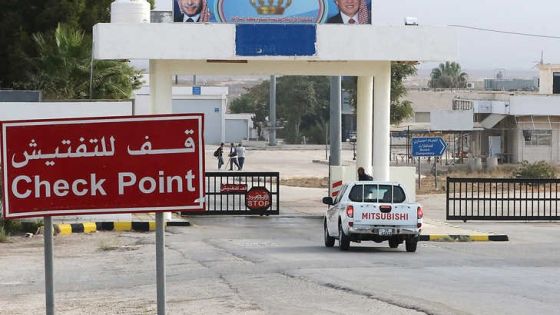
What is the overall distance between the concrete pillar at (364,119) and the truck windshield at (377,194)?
11342 millimetres

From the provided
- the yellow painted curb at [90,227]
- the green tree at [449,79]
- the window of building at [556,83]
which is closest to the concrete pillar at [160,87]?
the yellow painted curb at [90,227]

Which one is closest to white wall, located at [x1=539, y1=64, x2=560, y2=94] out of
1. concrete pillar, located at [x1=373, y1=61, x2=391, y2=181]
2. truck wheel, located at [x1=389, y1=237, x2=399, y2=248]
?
concrete pillar, located at [x1=373, y1=61, x2=391, y2=181]

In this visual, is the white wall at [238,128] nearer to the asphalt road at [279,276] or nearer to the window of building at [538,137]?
the window of building at [538,137]

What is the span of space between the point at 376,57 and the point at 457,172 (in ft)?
102

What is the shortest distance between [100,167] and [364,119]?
26.3m

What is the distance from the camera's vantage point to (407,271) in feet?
57.4

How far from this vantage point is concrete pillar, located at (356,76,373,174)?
34094 millimetres

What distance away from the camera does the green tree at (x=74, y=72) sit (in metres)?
34.8

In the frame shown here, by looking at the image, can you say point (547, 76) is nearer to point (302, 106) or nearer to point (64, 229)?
point (302, 106)

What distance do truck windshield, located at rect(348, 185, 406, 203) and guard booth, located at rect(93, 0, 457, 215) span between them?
746cm

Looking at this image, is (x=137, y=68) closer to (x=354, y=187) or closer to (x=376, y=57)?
(x=376, y=57)

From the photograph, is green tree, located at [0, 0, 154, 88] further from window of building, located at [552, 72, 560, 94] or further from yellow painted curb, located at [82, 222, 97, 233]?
window of building, located at [552, 72, 560, 94]

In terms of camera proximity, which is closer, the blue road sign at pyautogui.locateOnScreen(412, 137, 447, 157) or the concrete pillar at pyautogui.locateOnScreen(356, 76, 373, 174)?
the concrete pillar at pyautogui.locateOnScreen(356, 76, 373, 174)

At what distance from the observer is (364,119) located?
Answer: 34312 millimetres
